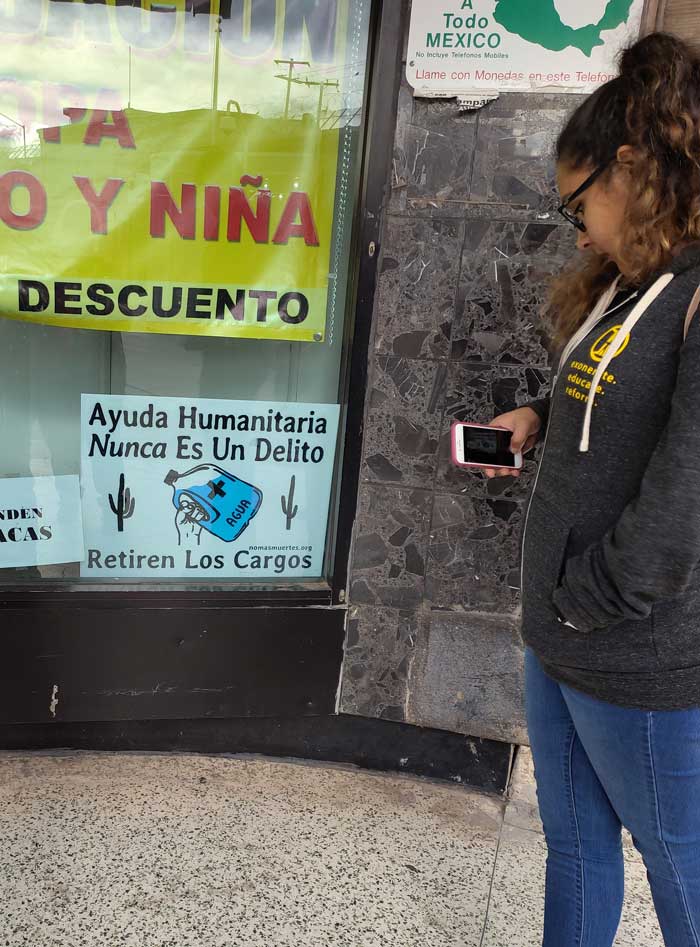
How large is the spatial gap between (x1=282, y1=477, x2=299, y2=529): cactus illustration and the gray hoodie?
1324 mm

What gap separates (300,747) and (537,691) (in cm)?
144

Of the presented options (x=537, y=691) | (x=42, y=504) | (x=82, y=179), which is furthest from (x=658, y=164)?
(x=42, y=504)

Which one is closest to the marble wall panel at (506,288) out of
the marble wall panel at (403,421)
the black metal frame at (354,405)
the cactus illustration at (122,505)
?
Answer: the marble wall panel at (403,421)

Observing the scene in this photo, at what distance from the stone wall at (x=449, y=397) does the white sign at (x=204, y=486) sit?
0.21m

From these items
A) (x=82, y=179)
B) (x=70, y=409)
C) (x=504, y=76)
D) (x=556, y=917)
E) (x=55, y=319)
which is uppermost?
(x=504, y=76)

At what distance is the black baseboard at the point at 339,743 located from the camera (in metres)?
2.81

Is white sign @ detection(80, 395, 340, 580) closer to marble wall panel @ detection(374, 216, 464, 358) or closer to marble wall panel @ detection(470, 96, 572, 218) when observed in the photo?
marble wall panel @ detection(374, 216, 464, 358)

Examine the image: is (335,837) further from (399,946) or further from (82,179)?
(82,179)

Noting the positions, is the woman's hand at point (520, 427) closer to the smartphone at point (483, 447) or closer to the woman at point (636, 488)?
the smartphone at point (483, 447)

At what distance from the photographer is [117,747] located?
2.81 metres

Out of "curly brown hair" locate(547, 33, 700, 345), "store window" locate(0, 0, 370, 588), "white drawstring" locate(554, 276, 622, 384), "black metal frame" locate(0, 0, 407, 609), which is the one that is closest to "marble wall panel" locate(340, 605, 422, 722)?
"black metal frame" locate(0, 0, 407, 609)

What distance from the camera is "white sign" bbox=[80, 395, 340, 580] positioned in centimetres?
262

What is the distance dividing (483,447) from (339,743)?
4.80 feet

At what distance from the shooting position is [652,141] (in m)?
1.35
